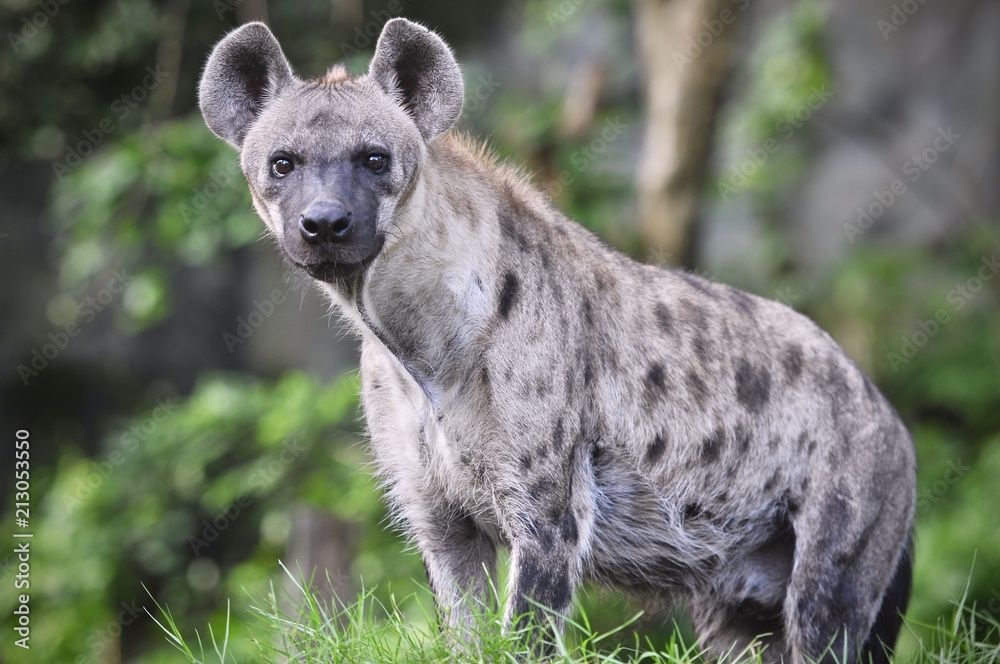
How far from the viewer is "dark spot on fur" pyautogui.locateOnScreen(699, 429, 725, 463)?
14.4ft

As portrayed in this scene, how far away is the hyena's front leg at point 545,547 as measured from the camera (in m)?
3.73

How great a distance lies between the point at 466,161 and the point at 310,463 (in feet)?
13.2

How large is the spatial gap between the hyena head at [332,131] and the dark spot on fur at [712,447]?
152 cm

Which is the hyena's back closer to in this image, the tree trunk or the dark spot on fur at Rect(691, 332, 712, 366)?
the dark spot on fur at Rect(691, 332, 712, 366)

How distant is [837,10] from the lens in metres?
11.2

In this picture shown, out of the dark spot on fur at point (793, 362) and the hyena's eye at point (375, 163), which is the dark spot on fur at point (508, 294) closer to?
the hyena's eye at point (375, 163)

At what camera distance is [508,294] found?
3.98m

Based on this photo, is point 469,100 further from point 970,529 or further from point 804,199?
point 970,529

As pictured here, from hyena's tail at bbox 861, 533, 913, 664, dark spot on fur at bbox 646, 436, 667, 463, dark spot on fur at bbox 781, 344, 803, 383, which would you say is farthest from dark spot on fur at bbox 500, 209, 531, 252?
hyena's tail at bbox 861, 533, 913, 664

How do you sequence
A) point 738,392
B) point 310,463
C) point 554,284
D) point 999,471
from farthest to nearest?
point 999,471 < point 310,463 < point 738,392 < point 554,284

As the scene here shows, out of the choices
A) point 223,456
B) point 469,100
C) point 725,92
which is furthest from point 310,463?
point 725,92

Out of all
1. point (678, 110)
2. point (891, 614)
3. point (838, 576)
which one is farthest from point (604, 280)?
point (678, 110)

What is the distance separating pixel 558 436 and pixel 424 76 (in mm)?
1354

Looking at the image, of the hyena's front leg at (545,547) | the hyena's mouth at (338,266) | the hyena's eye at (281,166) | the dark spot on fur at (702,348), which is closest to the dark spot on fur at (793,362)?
the dark spot on fur at (702,348)
